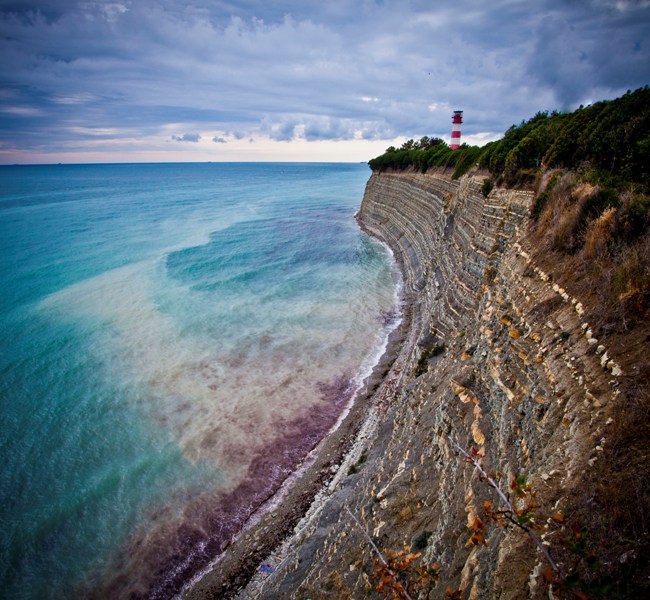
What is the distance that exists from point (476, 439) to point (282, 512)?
766 centimetres

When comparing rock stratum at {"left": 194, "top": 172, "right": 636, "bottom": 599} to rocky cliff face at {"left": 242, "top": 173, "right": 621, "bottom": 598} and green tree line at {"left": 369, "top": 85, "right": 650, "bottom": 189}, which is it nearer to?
rocky cliff face at {"left": 242, "top": 173, "right": 621, "bottom": 598}

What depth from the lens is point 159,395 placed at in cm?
1809

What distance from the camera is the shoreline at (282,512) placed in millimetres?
10516

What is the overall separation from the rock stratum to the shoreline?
0.32 meters

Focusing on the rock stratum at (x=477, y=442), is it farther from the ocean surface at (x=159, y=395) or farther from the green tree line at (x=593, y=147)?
the ocean surface at (x=159, y=395)

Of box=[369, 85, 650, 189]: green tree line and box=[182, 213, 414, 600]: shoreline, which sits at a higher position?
box=[369, 85, 650, 189]: green tree line

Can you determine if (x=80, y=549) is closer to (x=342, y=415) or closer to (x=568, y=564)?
(x=342, y=415)

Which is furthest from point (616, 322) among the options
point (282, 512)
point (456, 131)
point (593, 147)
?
point (456, 131)

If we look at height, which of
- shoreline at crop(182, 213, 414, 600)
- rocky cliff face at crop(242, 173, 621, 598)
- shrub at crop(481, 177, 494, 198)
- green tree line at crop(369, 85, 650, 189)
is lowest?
shoreline at crop(182, 213, 414, 600)

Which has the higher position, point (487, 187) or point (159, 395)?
point (487, 187)

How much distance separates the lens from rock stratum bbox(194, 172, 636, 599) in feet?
16.0

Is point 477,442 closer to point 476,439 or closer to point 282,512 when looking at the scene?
point 476,439

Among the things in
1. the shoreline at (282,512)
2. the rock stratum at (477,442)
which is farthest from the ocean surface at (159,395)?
the rock stratum at (477,442)

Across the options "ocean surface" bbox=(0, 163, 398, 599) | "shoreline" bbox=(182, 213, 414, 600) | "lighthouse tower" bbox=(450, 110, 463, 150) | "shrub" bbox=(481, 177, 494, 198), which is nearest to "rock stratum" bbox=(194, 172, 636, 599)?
"shoreline" bbox=(182, 213, 414, 600)
